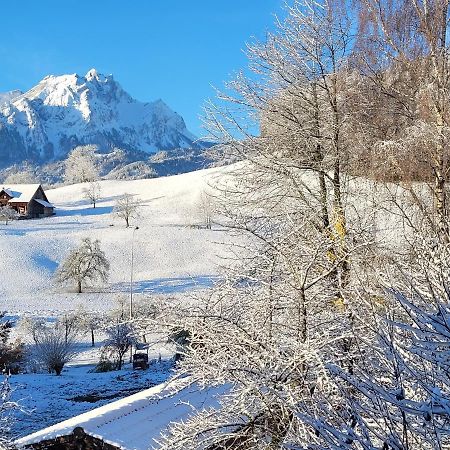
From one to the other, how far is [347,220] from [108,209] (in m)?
71.0

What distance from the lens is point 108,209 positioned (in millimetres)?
75000

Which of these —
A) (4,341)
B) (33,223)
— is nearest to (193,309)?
(4,341)

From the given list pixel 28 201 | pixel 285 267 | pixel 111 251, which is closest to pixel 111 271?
pixel 111 251

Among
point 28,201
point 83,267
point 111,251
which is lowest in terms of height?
point 83,267

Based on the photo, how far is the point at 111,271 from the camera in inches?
1928

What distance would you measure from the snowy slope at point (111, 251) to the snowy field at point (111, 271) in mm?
73

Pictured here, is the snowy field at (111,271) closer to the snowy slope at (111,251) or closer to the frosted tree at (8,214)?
the snowy slope at (111,251)

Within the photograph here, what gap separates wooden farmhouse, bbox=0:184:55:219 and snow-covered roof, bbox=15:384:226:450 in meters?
67.8

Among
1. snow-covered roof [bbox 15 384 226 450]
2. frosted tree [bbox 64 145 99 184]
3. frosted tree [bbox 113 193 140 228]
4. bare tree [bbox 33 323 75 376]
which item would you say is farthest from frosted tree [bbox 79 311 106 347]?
frosted tree [bbox 64 145 99 184]

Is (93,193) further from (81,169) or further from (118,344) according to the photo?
(118,344)

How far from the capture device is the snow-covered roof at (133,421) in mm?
7758

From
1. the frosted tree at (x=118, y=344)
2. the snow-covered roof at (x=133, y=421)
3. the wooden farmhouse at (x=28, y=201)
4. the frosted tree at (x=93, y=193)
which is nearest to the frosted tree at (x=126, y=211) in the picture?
the frosted tree at (x=93, y=193)

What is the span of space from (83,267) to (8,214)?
28786 mm

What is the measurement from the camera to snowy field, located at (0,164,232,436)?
16672mm
